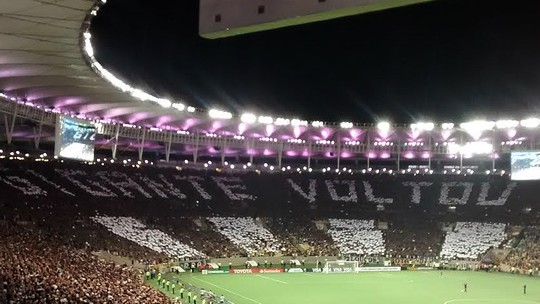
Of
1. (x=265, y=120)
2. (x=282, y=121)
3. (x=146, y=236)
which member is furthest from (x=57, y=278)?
(x=282, y=121)

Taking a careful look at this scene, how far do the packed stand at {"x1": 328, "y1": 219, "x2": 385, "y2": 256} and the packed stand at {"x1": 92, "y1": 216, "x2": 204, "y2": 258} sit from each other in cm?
→ 1699

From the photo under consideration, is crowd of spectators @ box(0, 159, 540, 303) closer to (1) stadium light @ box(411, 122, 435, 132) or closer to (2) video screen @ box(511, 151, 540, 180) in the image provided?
(2) video screen @ box(511, 151, 540, 180)

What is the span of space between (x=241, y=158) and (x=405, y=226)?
23.9 metres

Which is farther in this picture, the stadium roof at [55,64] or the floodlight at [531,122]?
the floodlight at [531,122]

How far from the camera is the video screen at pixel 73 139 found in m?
34.8

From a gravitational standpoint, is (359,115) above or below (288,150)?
above

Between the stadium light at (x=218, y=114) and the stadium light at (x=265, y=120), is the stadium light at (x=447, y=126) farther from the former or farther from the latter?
the stadium light at (x=218, y=114)

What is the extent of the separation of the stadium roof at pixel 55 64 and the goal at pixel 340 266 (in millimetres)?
20918

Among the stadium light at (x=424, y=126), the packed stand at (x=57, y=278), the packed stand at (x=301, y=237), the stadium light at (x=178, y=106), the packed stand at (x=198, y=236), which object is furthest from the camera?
the stadium light at (x=424, y=126)

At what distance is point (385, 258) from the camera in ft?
202

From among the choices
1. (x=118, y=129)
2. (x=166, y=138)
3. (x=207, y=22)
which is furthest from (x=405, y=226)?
(x=207, y=22)

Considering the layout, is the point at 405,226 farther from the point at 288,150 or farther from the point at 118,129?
the point at 118,129

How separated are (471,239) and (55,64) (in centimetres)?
4999

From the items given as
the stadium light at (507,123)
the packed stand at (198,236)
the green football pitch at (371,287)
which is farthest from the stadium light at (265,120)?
the stadium light at (507,123)
